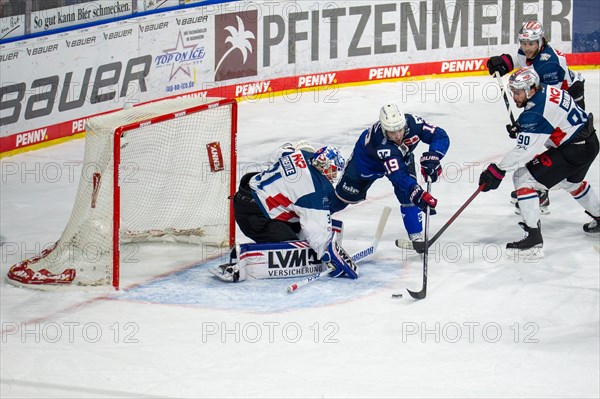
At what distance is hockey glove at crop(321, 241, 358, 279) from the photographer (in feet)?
Result: 23.1

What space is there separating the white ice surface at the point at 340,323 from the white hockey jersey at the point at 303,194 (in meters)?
0.35

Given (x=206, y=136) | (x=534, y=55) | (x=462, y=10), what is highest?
(x=462, y=10)

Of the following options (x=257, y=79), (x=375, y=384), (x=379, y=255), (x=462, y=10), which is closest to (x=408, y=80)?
(x=462, y=10)

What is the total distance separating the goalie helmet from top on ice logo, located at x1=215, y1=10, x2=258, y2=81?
4878 mm

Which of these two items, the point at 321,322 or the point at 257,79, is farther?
the point at 257,79

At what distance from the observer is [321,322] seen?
21.5 ft

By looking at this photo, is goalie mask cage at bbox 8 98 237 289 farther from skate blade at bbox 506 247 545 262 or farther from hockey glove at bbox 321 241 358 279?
skate blade at bbox 506 247 545 262

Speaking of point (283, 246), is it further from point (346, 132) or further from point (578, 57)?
point (578, 57)

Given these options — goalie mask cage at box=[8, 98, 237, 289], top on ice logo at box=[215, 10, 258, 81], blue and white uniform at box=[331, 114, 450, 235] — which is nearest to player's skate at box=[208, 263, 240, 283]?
goalie mask cage at box=[8, 98, 237, 289]

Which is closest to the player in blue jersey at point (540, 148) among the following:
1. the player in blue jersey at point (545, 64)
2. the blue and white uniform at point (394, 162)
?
the blue and white uniform at point (394, 162)

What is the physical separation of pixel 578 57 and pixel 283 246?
692 centimetres

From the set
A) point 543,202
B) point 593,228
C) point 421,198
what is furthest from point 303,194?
point 543,202

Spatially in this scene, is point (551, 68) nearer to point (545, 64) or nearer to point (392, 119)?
point (545, 64)

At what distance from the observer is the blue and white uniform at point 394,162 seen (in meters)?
7.14
